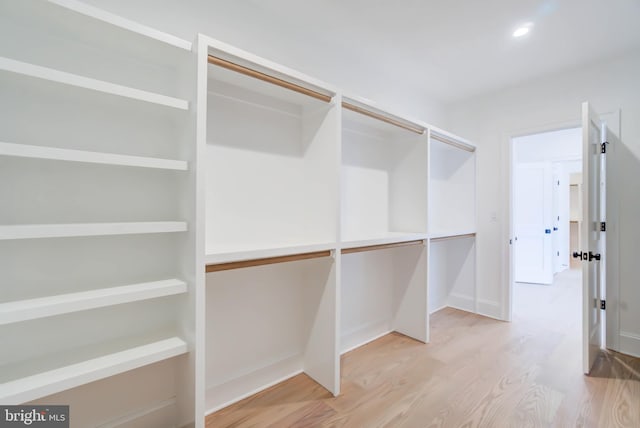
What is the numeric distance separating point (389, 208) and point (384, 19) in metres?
1.56

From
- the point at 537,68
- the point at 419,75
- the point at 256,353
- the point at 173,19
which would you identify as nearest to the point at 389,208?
the point at 419,75

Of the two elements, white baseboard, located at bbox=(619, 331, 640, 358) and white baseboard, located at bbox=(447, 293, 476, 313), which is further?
white baseboard, located at bbox=(447, 293, 476, 313)

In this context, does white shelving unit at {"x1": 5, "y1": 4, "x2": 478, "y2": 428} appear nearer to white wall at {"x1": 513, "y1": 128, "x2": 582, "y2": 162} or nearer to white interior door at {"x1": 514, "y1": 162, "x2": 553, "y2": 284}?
white interior door at {"x1": 514, "y1": 162, "x2": 553, "y2": 284}

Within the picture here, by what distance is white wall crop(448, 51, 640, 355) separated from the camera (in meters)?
2.45

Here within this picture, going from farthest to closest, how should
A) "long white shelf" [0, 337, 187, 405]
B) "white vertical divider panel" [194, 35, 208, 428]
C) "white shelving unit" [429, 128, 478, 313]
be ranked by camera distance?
"white shelving unit" [429, 128, 478, 313]
"white vertical divider panel" [194, 35, 208, 428]
"long white shelf" [0, 337, 187, 405]

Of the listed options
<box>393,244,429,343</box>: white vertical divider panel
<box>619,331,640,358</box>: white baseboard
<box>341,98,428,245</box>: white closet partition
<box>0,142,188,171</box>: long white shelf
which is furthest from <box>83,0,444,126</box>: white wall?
<box>619,331,640,358</box>: white baseboard

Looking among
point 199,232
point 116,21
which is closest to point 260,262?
point 199,232

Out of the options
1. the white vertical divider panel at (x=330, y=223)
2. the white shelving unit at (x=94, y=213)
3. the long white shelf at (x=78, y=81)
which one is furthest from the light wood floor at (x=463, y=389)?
the long white shelf at (x=78, y=81)

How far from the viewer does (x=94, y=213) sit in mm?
1296

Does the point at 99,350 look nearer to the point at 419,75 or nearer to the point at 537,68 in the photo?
the point at 419,75

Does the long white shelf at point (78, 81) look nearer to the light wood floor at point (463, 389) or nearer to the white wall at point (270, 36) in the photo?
the white wall at point (270, 36)

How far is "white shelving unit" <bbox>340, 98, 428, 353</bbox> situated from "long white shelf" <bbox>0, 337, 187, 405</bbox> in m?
1.49

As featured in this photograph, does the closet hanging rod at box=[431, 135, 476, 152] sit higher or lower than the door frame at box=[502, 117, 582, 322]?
higher

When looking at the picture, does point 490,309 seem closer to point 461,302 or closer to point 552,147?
point 461,302
